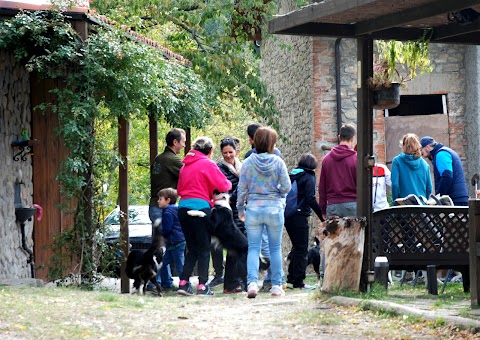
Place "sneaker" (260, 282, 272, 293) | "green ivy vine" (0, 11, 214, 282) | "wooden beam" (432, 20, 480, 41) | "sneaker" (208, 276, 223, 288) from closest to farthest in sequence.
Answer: "wooden beam" (432, 20, 480, 41)
"green ivy vine" (0, 11, 214, 282)
"sneaker" (260, 282, 272, 293)
"sneaker" (208, 276, 223, 288)

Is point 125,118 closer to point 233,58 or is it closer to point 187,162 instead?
point 187,162

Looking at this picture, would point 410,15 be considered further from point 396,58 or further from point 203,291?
point 203,291

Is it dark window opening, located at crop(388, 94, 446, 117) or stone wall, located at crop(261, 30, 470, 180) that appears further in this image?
dark window opening, located at crop(388, 94, 446, 117)

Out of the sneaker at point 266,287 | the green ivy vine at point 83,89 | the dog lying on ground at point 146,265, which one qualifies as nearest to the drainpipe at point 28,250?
the green ivy vine at point 83,89

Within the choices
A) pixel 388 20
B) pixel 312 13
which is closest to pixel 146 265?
pixel 312 13

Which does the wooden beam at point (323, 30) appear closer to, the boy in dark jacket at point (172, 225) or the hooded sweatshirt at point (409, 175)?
the hooded sweatshirt at point (409, 175)

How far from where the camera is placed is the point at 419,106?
18.3 metres

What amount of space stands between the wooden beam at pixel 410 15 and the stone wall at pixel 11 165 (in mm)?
4343

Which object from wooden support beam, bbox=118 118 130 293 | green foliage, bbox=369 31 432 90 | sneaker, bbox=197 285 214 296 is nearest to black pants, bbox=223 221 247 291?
sneaker, bbox=197 285 214 296

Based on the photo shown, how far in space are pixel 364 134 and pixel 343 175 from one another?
3.71ft

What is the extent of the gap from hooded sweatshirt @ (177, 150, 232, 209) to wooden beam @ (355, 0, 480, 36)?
2375 millimetres

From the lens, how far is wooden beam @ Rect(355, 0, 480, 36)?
841 cm

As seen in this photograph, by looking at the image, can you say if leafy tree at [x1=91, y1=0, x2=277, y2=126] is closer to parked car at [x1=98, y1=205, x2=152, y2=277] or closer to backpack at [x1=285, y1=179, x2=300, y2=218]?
parked car at [x1=98, y1=205, x2=152, y2=277]

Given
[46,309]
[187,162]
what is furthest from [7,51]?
[46,309]
